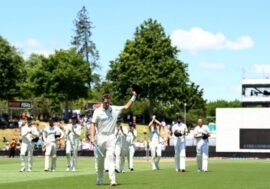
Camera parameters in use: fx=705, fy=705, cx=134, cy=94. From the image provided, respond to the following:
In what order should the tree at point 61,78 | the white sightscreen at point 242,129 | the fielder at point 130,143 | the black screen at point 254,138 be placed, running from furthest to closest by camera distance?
the tree at point 61,78 < the white sightscreen at point 242,129 < the black screen at point 254,138 < the fielder at point 130,143

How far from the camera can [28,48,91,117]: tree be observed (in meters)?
97.2

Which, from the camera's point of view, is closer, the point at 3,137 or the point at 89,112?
the point at 3,137

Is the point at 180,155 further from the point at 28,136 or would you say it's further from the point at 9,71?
the point at 9,71

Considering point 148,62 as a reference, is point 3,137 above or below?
below

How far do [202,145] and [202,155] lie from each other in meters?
0.45

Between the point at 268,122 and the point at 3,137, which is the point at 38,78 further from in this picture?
the point at 268,122

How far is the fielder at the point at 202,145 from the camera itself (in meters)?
28.4

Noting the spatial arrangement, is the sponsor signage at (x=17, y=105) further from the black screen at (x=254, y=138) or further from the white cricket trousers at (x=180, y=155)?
the white cricket trousers at (x=180, y=155)

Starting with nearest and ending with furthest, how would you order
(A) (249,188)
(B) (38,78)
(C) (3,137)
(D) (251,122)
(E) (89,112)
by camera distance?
(A) (249,188) → (D) (251,122) → (C) (3,137) → (E) (89,112) → (B) (38,78)

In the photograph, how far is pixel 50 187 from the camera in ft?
56.9

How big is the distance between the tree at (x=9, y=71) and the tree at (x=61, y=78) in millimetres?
3668

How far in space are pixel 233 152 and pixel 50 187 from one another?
42.3 meters

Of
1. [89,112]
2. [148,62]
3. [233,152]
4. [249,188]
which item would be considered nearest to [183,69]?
[148,62]

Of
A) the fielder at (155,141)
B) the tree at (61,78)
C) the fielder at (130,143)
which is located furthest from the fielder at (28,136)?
the tree at (61,78)
